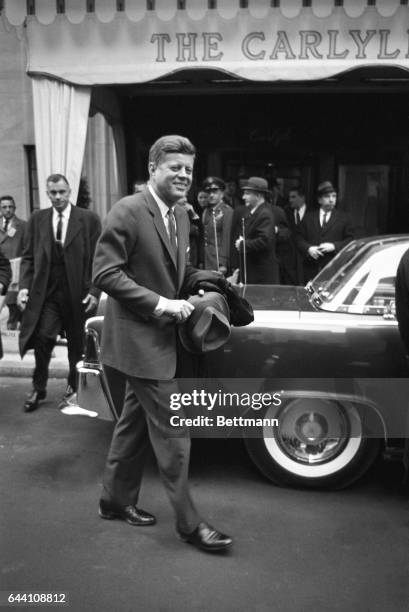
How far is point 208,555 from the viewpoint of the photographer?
9.78ft

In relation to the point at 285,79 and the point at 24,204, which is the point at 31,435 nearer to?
the point at 285,79

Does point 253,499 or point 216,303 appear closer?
point 216,303

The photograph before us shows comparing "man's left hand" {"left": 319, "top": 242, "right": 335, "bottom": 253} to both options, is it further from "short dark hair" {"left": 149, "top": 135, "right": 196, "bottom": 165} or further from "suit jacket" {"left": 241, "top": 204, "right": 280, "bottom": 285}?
"short dark hair" {"left": 149, "top": 135, "right": 196, "bottom": 165}

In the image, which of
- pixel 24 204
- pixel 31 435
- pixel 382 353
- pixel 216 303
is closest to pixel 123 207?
pixel 216 303

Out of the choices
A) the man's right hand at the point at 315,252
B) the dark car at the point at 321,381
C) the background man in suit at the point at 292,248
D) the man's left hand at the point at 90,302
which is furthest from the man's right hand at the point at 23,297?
the background man in suit at the point at 292,248

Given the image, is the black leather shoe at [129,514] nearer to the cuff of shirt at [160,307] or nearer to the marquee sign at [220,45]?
the cuff of shirt at [160,307]

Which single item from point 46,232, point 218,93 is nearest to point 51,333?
point 46,232

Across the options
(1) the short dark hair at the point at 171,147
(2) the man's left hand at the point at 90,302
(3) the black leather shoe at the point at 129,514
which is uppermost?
(1) the short dark hair at the point at 171,147

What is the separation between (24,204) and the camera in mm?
10812

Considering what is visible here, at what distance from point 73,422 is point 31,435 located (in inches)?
15.8

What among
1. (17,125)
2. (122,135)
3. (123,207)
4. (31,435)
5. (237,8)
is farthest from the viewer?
(17,125)

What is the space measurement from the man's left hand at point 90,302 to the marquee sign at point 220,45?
3012 mm

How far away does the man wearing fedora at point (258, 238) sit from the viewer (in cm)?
618

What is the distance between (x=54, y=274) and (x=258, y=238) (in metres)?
2.12
